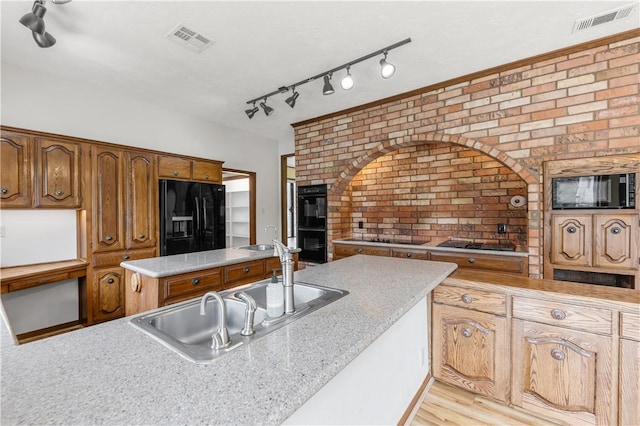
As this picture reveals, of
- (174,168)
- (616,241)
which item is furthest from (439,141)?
(174,168)

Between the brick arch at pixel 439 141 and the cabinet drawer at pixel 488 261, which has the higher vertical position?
the brick arch at pixel 439 141

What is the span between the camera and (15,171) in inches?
99.7

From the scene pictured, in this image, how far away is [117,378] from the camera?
751 millimetres

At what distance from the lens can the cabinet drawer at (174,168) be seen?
3.53 meters

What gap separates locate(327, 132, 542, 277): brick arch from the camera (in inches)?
104

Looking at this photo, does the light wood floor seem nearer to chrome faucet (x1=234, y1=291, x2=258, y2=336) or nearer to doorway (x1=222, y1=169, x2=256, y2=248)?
chrome faucet (x1=234, y1=291, x2=258, y2=336)

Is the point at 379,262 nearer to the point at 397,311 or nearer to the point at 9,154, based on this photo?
the point at 397,311

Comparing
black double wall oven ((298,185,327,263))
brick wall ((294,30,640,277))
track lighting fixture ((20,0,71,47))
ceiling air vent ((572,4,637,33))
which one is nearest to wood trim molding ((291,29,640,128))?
brick wall ((294,30,640,277))

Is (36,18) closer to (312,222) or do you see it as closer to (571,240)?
(312,222)

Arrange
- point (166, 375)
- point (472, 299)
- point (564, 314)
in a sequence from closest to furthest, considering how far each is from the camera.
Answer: point (166, 375) → point (564, 314) → point (472, 299)

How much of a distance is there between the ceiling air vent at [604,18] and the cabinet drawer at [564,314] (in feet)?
6.64

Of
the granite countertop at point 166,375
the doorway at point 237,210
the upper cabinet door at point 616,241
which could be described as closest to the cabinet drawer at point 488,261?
the upper cabinet door at point 616,241

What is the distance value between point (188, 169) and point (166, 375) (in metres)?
3.46

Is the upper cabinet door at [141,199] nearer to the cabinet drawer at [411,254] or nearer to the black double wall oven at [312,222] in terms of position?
the black double wall oven at [312,222]
